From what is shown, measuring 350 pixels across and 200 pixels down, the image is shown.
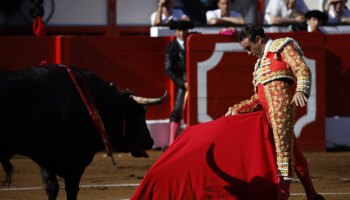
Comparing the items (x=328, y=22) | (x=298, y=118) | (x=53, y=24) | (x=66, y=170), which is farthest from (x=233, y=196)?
(x=53, y=24)

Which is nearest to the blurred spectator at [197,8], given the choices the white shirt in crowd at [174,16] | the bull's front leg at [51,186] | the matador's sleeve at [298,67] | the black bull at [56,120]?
the white shirt in crowd at [174,16]

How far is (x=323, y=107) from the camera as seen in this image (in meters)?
13.1

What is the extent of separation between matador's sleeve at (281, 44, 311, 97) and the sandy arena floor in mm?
1996

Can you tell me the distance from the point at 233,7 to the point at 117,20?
1.47 meters

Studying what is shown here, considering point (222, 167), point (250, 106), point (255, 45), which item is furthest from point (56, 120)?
point (255, 45)

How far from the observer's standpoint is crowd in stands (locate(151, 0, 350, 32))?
13.5 m

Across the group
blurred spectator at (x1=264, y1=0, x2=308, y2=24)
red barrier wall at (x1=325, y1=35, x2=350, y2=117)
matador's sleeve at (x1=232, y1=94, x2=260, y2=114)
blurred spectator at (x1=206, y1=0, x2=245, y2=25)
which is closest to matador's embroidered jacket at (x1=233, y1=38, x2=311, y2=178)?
matador's sleeve at (x1=232, y1=94, x2=260, y2=114)

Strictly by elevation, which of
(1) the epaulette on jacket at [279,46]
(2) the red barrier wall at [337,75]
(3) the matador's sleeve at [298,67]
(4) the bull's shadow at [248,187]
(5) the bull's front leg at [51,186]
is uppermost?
(1) the epaulette on jacket at [279,46]

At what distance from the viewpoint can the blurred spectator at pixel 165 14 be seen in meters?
13.7

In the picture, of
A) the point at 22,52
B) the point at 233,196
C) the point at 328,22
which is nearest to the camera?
the point at 233,196

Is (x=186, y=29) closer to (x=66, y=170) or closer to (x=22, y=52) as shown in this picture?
(x=22, y=52)

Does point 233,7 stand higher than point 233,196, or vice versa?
point 233,7

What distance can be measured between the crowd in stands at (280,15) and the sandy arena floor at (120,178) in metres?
1.59

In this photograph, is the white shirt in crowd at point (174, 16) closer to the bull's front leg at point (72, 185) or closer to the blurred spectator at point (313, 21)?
the blurred spectator at point (313, 21)
